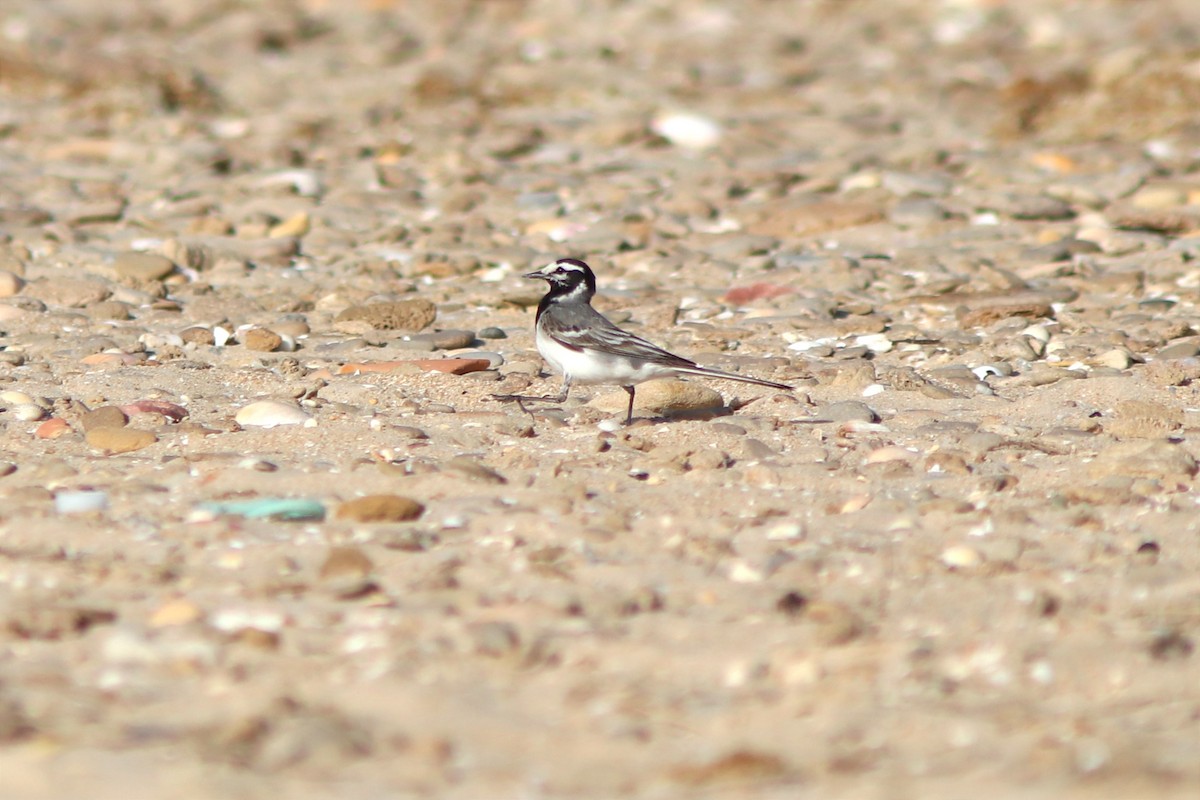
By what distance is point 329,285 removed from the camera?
28.3 feet

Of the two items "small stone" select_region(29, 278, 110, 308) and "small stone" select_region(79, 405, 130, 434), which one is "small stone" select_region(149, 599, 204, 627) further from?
"small stone" select_region(29, 278, 110, 308)

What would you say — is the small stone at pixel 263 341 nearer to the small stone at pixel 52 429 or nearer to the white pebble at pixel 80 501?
the small stone at pixel 52 429

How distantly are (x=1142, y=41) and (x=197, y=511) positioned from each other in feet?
40.8

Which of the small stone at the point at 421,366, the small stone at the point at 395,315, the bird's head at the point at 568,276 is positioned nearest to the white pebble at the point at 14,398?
the small stone at the point at 421,366

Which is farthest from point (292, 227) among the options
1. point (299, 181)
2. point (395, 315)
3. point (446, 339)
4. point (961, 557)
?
point (961, 557)

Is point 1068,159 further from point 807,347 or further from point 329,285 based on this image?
point 329,285

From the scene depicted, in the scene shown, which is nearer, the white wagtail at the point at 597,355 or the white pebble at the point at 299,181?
the white wagtail at the point at 597,355

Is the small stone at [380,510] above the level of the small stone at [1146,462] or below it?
above

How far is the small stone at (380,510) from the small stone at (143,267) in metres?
4.18

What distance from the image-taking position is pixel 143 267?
8.60 m

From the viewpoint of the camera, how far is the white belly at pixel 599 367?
20.9 ft

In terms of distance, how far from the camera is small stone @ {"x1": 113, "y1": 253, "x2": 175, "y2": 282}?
8555 millimetres

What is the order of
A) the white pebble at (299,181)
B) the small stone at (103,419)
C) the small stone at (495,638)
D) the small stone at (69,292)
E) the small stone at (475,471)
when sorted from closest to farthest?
the small stone at (495,638), the small stone at (475,471), the small stone at (103,419), the small stone at (69,292), the white pebble at (299,181)

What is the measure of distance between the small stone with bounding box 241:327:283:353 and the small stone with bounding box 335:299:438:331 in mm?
530
